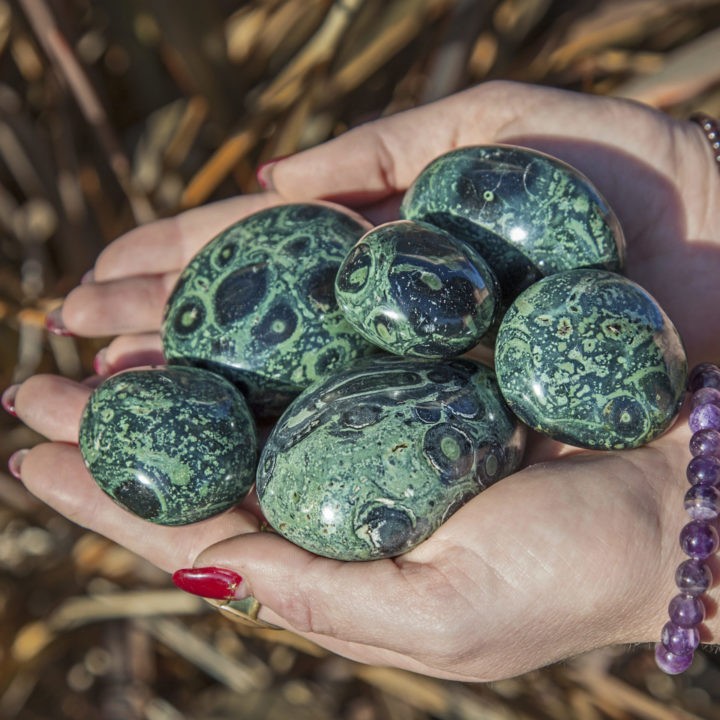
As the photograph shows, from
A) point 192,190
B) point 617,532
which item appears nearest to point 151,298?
point 192,190

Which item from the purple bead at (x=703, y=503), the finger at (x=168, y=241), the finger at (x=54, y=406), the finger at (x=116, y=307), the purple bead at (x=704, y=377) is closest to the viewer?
the purple bead at (x=703, y=503)

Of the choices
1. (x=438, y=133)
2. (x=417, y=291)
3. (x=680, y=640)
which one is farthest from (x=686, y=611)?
(x=438, y=133)

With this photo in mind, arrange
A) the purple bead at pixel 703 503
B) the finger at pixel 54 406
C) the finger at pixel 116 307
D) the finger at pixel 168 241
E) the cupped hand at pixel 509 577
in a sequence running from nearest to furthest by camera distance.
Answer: the cupped hand at pixel 509 577, the purple bead at pixel 703 503, the finger at pixel 54 406, the finger at pixel 116 307, the finger at pixel 168 241

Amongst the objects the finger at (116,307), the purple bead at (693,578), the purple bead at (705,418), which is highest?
the finger at (116,307)

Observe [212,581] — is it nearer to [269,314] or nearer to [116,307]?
[269,314]

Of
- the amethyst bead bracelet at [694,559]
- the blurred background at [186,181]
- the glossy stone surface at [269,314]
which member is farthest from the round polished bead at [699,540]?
the blurred background at [186,181]

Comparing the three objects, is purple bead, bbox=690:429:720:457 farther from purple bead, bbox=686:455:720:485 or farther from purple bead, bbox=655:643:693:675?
purple bead, bbox=655:643:693:675

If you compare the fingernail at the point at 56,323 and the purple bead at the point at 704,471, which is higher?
the fingernail at the point at 56,323

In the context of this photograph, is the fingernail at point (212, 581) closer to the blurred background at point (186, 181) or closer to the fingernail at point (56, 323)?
the blurred background at point (186, 181)
